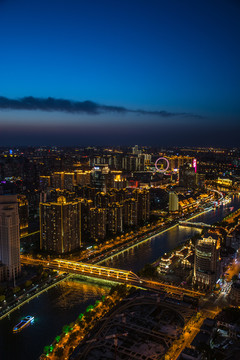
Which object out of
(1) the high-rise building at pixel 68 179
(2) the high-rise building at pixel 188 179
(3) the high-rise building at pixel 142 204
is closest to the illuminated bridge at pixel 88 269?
(3) the high-rise building at pixel 142 204

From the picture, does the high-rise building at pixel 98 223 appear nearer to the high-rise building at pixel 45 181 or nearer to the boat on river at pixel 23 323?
the boat on river at pixel 23 323

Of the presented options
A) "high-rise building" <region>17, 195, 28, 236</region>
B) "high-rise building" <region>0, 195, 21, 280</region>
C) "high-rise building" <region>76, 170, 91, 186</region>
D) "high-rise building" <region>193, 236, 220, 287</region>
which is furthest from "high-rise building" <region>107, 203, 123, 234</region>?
"high-rise building" <region>76, 170, 91, 186</region>

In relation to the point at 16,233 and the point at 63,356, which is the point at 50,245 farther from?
the point at 63,356

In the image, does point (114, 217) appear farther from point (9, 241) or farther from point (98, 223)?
point (9, 241)

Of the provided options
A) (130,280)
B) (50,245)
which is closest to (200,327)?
(130,280)

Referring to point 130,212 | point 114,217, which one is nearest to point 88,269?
point 114,217

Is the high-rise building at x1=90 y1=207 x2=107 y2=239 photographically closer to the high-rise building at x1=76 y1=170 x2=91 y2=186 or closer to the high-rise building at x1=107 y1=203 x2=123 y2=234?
the high-rise building at x1=107 y1=203 x2=123 y2=234
